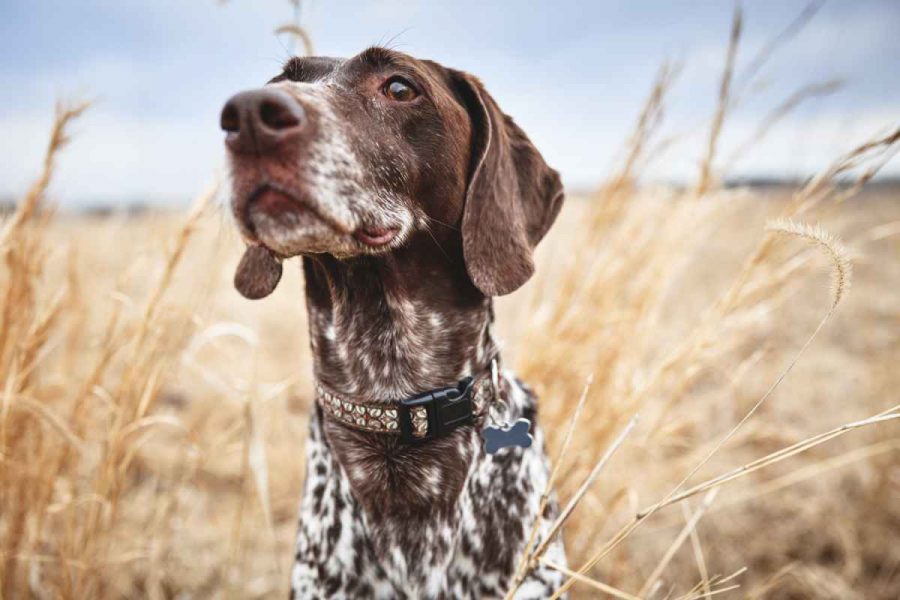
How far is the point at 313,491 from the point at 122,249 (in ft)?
8.85

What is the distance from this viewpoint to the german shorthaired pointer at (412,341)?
181 cm

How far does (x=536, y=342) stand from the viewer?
2.92 m

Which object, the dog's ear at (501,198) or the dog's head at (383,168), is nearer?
the dog's head at (383,168)

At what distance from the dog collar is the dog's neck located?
5.2 inches

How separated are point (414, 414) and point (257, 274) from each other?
78cm

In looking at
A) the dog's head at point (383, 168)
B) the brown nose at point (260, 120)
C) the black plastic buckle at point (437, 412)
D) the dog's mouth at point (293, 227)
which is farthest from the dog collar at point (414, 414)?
the brown nose at point (260, 120)

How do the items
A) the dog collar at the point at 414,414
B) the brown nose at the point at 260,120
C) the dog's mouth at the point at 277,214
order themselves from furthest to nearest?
the dog collar at the point at 414,414
the dog's mouth at the point at 277,214
the brown nose at the point at 260,120

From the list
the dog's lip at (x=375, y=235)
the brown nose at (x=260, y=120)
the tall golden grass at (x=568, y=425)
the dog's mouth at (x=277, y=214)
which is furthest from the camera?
the tall golden grass at (x=568, y=425)

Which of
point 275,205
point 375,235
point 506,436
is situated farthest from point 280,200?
point 506,436

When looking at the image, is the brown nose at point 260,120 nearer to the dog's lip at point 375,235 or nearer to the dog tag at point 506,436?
the dog's lip at point 375,235

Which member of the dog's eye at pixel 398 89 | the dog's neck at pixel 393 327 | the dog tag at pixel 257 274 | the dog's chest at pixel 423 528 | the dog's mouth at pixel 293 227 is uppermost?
the dog's eye at pixel 398 89

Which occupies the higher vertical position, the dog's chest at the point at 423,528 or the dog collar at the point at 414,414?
the dog collar at the point at 414,414

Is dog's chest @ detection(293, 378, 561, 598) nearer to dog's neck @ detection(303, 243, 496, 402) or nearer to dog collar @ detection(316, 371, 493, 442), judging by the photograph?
dog collar @ detection(316, 371, 493, 442)

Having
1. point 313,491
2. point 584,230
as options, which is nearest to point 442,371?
point 313,491
